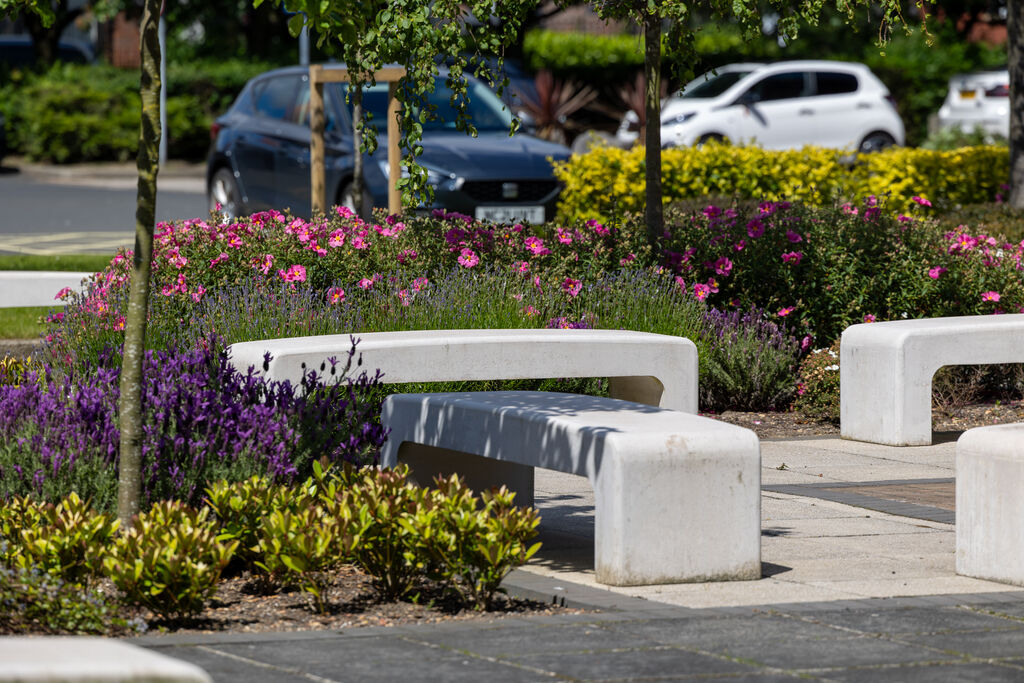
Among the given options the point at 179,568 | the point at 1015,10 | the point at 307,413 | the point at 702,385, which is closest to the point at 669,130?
the point at 1015,10

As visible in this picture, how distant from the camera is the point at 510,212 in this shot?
15648 mm

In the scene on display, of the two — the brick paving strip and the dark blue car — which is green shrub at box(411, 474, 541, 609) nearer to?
the brick paving strip

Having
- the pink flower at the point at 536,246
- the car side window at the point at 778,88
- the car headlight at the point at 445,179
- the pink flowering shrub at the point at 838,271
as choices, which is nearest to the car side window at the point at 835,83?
the car side window at the point at 778,88

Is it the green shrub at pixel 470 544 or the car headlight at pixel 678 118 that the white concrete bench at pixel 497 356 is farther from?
the car headlight at pixel 678 118

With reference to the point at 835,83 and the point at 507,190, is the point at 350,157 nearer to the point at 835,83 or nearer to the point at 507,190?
the point at 507,190

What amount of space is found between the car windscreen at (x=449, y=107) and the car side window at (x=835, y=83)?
37.9ft

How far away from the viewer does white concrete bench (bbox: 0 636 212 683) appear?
293 cm

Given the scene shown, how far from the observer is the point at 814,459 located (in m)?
9.18

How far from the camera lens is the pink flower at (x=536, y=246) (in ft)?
34.8

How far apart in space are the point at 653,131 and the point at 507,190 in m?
4.71

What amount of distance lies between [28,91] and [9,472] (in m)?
26.7

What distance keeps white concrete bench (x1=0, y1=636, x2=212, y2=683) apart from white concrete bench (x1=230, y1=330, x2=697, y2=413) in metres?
4.25

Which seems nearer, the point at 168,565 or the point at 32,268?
the point at 168,565

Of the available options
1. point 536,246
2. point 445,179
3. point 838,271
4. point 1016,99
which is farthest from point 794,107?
point 536,246
